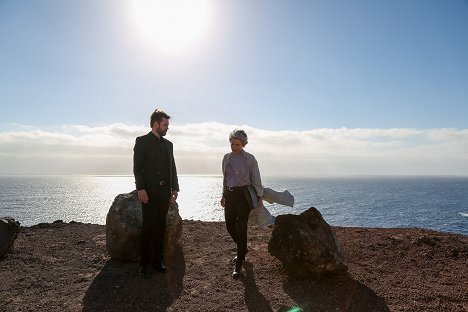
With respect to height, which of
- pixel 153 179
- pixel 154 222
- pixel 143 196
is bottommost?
pixel 154 222

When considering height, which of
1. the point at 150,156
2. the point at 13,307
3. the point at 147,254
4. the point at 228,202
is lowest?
the point at 13,307

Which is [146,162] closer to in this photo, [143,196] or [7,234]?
[143,196]

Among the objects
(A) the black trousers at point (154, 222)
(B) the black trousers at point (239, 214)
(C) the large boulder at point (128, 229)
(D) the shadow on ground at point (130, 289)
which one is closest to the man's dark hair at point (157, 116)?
(A) the black trousers at point (154, 222)

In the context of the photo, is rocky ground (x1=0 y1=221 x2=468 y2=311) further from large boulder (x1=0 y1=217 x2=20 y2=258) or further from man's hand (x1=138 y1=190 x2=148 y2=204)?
man's hand (x1=138 y1=190 x2=148 y2=204)

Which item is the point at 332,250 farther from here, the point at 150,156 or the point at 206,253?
the point at 150,156

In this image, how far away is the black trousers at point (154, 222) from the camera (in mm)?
6223

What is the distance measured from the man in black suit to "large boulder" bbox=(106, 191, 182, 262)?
0.90 metres

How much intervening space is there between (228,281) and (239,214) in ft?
4.14

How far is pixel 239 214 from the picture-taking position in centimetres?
641

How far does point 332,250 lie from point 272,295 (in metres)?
1.50

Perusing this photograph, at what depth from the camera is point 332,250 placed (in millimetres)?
6078

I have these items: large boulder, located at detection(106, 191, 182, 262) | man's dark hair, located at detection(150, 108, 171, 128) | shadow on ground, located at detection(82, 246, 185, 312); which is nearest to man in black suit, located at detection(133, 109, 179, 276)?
man's dark hair, located at detection(150, 108, 171, 128)

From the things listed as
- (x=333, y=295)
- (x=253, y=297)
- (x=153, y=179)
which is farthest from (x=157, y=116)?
(x=333, y=295)

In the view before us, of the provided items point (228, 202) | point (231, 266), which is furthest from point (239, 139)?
point (231, 266)
